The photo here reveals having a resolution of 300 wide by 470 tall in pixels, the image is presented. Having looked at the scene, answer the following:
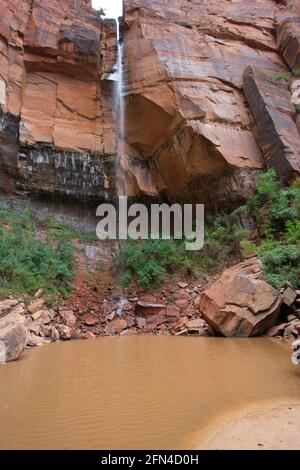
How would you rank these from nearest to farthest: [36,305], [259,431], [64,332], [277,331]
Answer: [259,431] → [277,331] → [64,332] → [36,305]

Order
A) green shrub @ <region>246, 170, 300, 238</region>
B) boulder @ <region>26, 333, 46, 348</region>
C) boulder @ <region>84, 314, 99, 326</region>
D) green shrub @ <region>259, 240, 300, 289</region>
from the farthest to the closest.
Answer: green shrub @ <region>246, 170, 300, 238</region> < boulder @ <region>84, 314, 99, 326</region> < green shrub @ <region>259, 240, 300, 289</region> < boulder @ <region>26, 333, 46, 348</region>

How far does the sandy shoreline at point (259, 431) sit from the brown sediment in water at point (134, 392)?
0.18 meters

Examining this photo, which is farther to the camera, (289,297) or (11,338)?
(289,297)

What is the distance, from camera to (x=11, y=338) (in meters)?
6.68

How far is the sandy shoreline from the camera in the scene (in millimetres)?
2836

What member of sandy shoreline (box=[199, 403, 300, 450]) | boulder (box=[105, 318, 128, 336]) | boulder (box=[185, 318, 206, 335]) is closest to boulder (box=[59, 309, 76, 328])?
boulder (box=[105, 318, 128, 336])

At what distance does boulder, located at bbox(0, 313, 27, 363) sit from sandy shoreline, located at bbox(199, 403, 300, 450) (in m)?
4.40

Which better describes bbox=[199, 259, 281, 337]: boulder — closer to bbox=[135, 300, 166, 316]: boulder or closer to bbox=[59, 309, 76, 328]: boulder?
bbox=[135, 300, 166, 316]: boulder

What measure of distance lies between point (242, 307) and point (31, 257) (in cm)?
725

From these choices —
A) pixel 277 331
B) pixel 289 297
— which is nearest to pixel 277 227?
pixel 289 297

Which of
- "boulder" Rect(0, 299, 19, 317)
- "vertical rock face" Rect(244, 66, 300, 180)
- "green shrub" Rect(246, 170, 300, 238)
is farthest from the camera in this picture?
"vertical rock face" Rect(244, 66, 300, 180)

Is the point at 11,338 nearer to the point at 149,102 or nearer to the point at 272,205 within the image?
the point at 272,205

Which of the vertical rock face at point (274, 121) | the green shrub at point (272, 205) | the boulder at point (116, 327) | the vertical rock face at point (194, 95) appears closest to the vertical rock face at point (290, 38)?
the vertical rock face at point (194, 95)

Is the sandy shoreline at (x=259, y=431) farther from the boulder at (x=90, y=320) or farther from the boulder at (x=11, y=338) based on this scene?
the boulder at (x=90, y=320)
